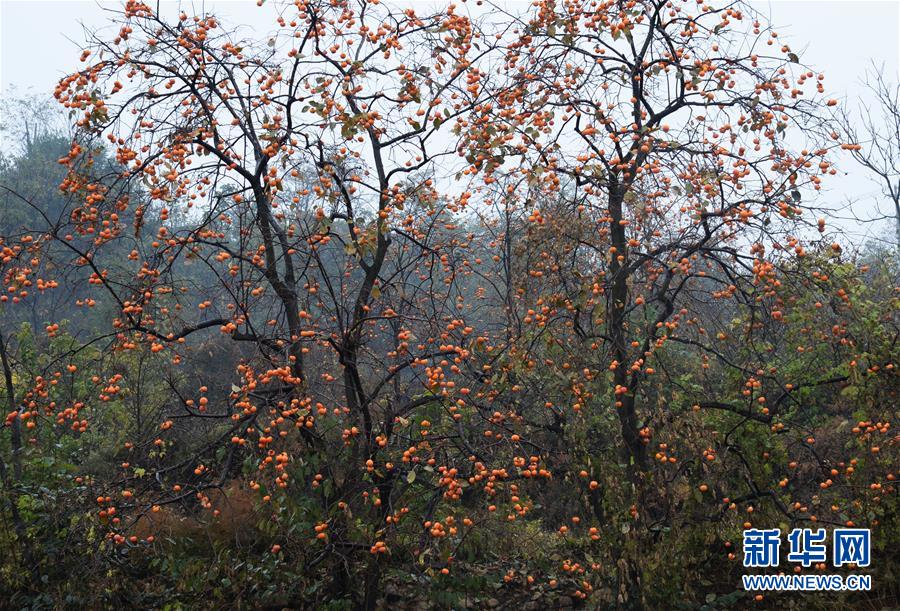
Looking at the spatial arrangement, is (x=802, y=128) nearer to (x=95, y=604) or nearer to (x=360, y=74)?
(x=360, y=74)

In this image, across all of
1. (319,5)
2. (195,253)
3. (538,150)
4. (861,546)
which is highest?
(319,5)

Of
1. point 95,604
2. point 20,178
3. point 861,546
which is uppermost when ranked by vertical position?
point 20,178

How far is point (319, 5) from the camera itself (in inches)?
171

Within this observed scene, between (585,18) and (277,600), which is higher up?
(585,18)

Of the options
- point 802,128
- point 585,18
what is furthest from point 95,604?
point 802,128

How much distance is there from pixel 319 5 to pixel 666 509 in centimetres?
361

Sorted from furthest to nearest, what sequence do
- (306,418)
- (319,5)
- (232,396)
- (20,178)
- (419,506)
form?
1. (20,178)
2. (419,506)
3. (319,5)
4. (306,418)
5. (232,396)

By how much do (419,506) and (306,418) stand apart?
1116 mm

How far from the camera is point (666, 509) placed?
15.0 feet

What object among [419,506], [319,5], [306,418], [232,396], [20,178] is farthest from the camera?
[20,178]

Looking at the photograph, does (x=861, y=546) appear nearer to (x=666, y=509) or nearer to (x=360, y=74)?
(x=666, y=509)

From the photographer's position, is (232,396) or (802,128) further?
(802,128)

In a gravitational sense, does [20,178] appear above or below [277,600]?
above

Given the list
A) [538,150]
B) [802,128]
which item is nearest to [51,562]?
[538,150]
